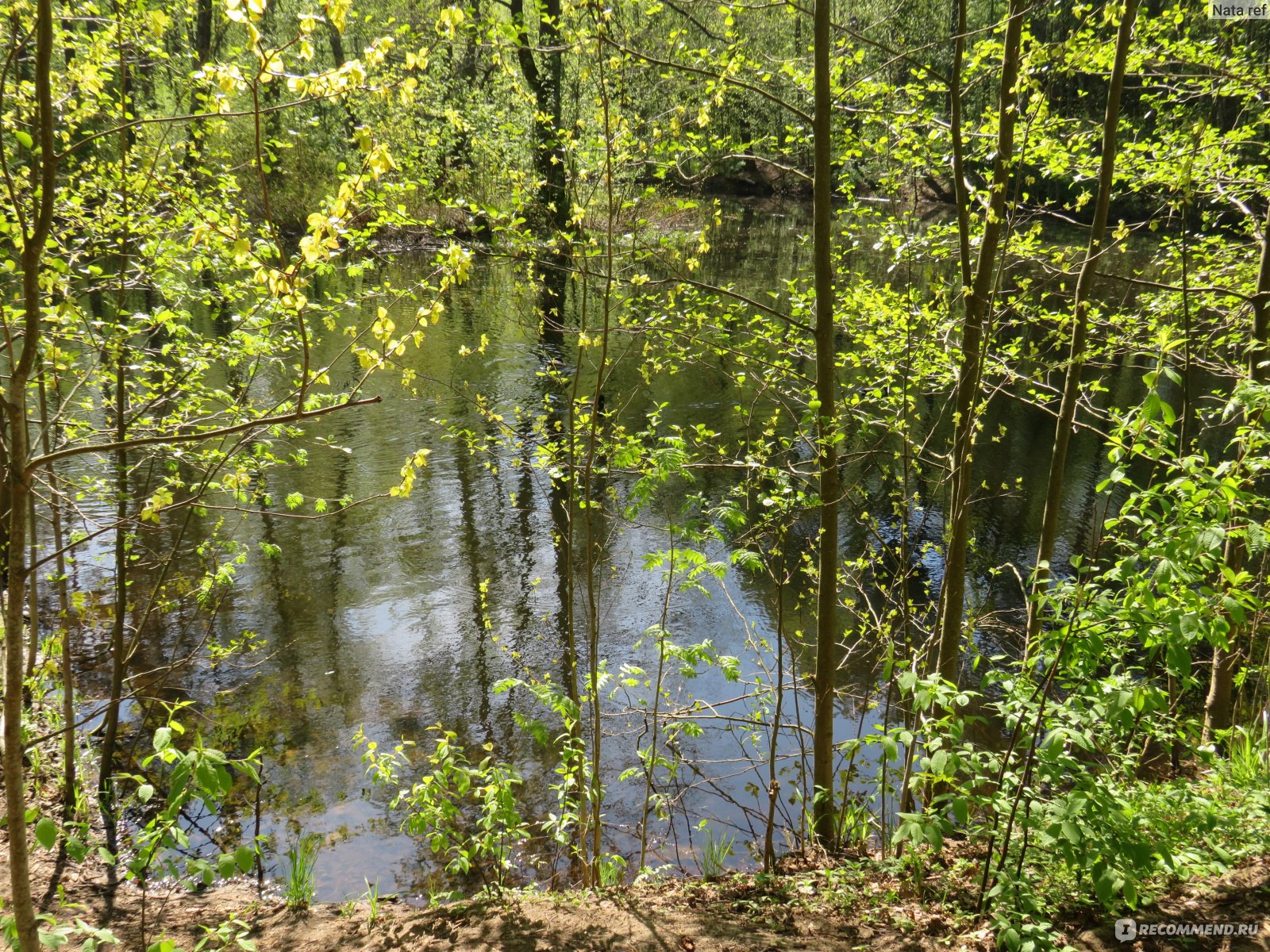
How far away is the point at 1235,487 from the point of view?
2.59m

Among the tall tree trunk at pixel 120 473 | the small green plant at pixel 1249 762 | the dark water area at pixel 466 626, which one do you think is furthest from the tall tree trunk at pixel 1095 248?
the tall tree trunk at pixel 120 473

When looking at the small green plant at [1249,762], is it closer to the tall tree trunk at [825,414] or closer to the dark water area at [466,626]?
the dark water area at [466,626]

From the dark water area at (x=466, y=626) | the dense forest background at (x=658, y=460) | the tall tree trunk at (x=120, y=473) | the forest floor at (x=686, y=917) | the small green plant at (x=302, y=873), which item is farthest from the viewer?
the dark water area at (x=466, y=626)

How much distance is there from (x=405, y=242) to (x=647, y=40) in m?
22.5

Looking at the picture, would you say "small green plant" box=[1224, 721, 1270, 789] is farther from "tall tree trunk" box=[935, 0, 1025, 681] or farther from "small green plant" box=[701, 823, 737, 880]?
"small green plant" box=[701, 823, 737, 880]

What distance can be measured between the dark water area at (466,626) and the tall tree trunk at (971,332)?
592 millimetres

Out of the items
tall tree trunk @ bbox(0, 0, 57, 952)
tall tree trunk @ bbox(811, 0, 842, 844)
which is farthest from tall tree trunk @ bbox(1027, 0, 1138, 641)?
tall tree trunk @ bbox(0, 0, 57, 952)

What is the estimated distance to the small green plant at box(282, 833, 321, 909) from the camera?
4465 mm

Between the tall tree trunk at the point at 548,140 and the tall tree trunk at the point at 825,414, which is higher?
the tall tree trunk at the point at 548,140

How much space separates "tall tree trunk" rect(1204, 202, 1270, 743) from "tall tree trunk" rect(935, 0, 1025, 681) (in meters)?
1.42

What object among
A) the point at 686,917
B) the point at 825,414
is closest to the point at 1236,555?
the point at 825,414

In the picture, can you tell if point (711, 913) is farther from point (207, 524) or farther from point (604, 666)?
point (207, 524)

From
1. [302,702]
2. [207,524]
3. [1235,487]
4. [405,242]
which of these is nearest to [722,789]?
[302,702]

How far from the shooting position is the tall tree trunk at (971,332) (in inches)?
169
